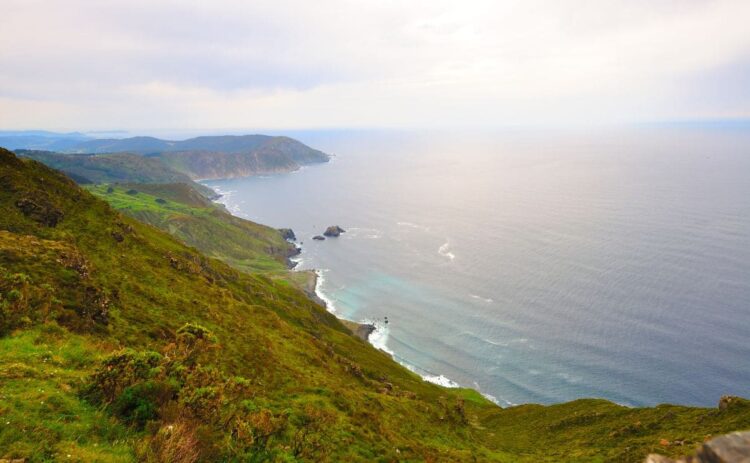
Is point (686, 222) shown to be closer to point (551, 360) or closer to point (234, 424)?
point (551, 360)

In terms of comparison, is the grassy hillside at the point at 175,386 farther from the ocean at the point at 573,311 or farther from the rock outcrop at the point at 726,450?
the ocean at the point at 573,311

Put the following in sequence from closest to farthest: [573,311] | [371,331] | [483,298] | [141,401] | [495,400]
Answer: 1. [141,401]
2. [495,400]
3. [573,311]
4. [371,331]
5. [483,298]

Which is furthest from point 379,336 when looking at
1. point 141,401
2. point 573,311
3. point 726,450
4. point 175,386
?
point 726,450

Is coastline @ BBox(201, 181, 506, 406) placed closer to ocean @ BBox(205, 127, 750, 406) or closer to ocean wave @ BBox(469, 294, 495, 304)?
ocean @ BBox(205, 127, 750, 406)

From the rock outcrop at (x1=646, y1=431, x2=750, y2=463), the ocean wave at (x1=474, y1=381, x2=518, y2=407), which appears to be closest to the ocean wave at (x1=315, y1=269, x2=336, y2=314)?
the ocean wave at (x1=474, y1=381, x2=518, y2=407)

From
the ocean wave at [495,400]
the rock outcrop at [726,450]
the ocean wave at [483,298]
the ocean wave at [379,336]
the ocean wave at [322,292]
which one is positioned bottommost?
the ocean wave at [495,400]

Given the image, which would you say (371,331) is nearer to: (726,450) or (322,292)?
(322,292)

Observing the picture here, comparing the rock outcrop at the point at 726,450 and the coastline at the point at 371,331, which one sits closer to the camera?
the rock outcrop at the point at 726,450

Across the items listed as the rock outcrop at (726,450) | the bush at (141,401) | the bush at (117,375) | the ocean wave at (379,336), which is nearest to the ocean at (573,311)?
the ocean wave at (379,336)

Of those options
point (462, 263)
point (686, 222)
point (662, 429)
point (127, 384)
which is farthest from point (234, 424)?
point (686, 222)
